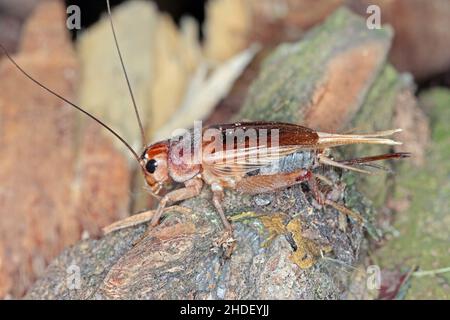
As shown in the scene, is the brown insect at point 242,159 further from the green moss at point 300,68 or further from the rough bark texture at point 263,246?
the green moss at point 300,68

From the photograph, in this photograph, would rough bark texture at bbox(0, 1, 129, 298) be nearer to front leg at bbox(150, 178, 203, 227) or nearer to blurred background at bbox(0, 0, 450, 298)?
blurred background at bbox(0, 0, 450, 298)

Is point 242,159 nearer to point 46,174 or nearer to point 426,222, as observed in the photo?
point 426,222

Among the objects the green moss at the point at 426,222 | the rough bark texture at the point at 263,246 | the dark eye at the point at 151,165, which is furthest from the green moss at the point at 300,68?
the dark eye at the point at 151,165

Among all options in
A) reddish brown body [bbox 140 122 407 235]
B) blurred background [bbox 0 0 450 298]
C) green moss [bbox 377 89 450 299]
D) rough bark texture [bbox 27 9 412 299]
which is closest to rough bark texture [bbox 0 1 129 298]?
blurred background [bbox 0 0 450 298]

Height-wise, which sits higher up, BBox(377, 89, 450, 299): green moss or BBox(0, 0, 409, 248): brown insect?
BBox(0, 0, 409, 248): brown insect

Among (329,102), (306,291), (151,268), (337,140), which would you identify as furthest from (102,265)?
(329,102)

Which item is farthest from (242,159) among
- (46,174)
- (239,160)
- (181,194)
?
(46,174)
